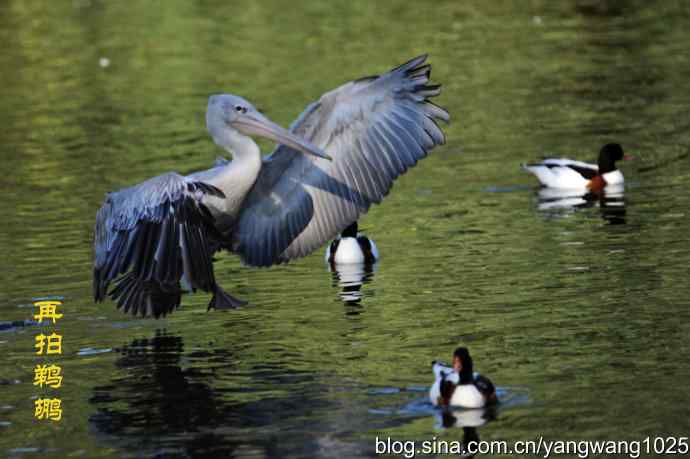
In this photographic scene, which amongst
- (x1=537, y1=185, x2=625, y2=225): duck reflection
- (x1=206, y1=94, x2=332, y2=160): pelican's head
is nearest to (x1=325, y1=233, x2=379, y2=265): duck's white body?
(x1=537, y1=185, x2=625, y2=225): duck reflection

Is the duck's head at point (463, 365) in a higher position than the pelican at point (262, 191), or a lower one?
lower

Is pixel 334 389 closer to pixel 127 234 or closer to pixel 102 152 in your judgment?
pixel 127 234

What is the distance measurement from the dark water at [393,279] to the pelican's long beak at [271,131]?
154 cm

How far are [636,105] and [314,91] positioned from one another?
5735mm

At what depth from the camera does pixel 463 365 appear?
10.0 m

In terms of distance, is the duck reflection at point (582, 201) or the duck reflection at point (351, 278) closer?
the duck reflection at point (351, 278)

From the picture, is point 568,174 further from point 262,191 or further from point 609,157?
point 262,191

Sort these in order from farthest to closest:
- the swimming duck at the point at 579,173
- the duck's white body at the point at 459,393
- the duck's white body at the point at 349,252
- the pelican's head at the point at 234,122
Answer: the swimming duck at the point at 579,173 < the duck's white body at the point at 349,252 < the pelican's head at the point at 234,122 < the duck's white body at the point at 459,393

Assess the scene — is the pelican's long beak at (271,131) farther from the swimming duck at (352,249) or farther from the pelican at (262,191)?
the swimming duck at (352,249)

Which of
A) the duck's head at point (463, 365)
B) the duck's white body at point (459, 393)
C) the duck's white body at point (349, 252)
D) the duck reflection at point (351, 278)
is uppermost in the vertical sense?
the duck's white body at point (349, 252)

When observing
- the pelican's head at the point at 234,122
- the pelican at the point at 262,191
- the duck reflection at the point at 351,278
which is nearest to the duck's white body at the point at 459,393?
the pelican at the point at 262,191

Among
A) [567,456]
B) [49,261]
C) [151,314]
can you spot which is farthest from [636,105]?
[567,456]

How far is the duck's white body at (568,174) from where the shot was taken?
18.5 m

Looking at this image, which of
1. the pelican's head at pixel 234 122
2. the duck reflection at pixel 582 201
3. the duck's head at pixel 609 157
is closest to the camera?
the pelican's head at pixel 234 122
